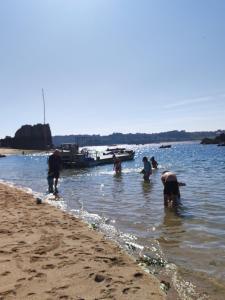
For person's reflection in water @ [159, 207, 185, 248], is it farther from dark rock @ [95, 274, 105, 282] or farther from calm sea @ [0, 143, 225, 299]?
dark rock @ [95, 274, 105, 282]

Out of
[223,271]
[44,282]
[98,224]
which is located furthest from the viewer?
[98,224]

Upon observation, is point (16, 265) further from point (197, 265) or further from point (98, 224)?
point (98, 224)

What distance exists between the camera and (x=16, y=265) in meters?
6.78

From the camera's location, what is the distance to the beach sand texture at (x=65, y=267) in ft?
18.5

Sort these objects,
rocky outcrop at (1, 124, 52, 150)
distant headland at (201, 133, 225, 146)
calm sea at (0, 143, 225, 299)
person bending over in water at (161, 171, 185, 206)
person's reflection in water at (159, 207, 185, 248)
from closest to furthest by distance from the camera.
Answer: calm sea at (0, 143, 225, 299) → person's reflection in water at (159, 207, 185, 248) → person bending over in water at (161, 171, 185, 206) → distant headland at (201, 133, 225, 146) → rocky outcrop at (1, 124, 52, 150)

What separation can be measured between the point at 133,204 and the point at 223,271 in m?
8.79

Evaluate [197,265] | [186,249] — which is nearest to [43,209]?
[186,249]

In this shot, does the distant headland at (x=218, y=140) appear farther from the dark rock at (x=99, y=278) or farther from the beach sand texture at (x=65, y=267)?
the dark rock at (x=99, y=278)

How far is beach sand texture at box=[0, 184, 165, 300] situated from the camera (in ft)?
18.5

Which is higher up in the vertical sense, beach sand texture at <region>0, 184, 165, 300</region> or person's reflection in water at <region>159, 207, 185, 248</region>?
beach sand texture at <region>0, 184, 165, 300</region>

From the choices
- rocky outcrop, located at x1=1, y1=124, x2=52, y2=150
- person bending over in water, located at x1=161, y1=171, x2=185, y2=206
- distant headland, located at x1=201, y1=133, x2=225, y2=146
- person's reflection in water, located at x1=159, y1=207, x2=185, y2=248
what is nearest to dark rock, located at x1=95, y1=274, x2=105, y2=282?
person's reflection in water, located at x1=159, y1=207, x2=185, y2=248

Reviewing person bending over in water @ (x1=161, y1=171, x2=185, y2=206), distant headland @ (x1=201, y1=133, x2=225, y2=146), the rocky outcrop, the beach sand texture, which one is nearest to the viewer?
the beach sand texture

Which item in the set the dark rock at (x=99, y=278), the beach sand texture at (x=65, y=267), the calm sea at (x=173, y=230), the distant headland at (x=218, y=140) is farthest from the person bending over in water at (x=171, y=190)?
the distant headland at (x=218, y=140)

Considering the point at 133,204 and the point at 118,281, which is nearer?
the point at 118,281
